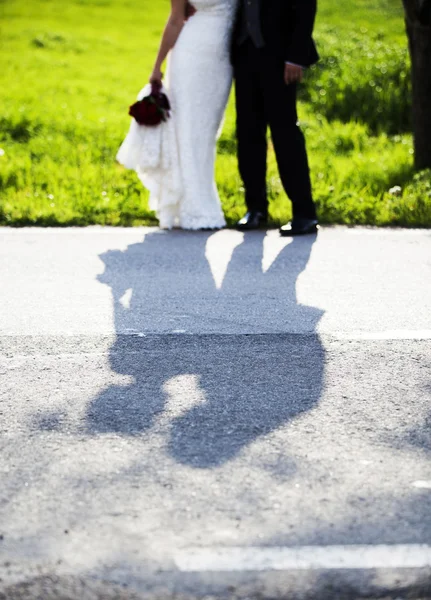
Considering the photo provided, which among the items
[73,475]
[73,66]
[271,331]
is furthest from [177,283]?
[73,66]

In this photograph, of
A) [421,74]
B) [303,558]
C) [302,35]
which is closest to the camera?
[303,558]

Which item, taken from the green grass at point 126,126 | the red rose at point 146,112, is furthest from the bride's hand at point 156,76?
the green grass at point 126,126

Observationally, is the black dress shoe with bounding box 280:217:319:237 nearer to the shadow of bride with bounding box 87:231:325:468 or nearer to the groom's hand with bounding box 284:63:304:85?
the shadow of bride with bounding box 87:231:325:468

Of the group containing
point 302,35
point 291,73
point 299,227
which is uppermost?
point 302,35

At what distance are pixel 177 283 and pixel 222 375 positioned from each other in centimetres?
159

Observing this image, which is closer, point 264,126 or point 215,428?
point 215,428

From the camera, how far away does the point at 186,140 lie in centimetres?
736

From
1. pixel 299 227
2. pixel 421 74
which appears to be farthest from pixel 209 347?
pixel 421 74

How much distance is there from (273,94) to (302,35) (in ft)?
1.48

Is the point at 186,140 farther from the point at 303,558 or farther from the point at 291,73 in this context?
the point at 303,558

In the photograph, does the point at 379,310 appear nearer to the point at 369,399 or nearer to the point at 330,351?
the point at 330,351

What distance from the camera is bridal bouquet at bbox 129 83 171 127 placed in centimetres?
717

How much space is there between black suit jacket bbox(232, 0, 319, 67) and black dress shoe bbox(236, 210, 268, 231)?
111 centimetres

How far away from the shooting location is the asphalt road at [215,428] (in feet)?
8.87
